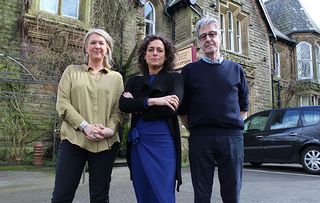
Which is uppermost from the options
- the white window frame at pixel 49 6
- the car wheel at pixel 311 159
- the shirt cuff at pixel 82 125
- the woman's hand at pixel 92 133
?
the white window frame at pixel 49 6

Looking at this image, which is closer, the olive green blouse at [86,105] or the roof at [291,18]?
the olive green blouse at [86,105]

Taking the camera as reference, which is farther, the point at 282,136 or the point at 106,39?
the point at 282,136

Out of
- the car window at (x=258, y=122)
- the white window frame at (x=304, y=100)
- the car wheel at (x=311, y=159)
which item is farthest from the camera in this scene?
the white window frame at (x=304, y=100)

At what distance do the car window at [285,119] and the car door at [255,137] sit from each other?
0.26m

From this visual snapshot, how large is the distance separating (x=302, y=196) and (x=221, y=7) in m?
12.5

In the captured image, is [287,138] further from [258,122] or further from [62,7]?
[62,7]

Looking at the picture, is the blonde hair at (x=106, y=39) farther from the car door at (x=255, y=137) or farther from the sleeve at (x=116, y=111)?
the car door at (x=255, y=137)

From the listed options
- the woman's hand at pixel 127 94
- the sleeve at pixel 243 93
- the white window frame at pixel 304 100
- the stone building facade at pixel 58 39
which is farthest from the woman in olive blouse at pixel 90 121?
the white window frame at pixel 304 100

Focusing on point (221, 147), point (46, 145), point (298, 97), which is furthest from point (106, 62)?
point (298, 97)

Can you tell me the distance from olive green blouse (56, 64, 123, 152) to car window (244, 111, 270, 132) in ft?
23.1

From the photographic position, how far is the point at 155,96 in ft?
8.75

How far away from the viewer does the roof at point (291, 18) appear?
68.2 ft

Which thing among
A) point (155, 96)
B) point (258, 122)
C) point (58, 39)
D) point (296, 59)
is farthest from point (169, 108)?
point (296, 59)

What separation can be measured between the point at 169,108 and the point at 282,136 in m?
6.71
